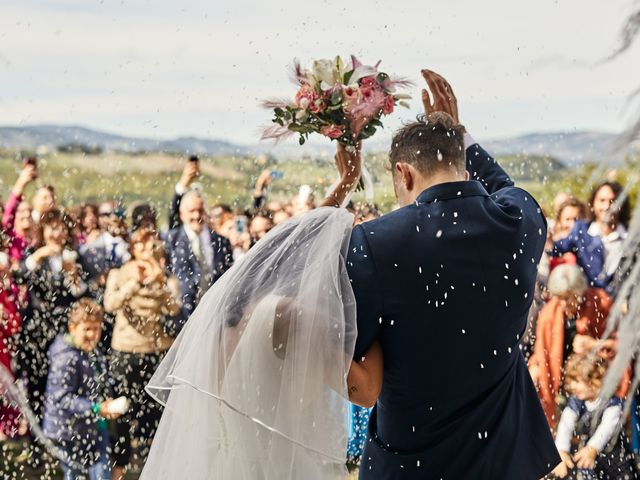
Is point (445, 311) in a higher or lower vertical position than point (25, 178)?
lower

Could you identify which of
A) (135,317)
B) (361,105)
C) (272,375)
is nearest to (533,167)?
(135,317)

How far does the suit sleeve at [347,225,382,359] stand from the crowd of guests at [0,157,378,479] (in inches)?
132

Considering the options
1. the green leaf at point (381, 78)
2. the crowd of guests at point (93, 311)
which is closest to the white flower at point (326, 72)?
the green leaf at point (381, 78)

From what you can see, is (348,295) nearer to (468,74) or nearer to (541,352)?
(541,352)

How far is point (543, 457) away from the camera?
3389mm

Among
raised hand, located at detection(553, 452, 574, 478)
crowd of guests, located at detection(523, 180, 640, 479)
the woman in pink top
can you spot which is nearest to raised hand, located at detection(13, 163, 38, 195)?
the woman in pink top

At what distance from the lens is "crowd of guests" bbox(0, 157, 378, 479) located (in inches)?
241

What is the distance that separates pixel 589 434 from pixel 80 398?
9.56ft

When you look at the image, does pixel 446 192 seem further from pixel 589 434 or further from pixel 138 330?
pixel 138 330

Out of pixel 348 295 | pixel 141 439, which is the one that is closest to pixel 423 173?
pixel 348 295

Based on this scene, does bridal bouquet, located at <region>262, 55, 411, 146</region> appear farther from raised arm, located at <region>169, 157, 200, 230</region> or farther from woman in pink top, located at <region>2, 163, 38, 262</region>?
woman in pink top, located at <region>2, 163, 38, 262</region>

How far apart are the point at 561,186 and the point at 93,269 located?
340 cm

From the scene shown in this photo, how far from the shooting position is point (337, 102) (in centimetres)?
373

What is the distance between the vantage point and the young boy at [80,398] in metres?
6.02
